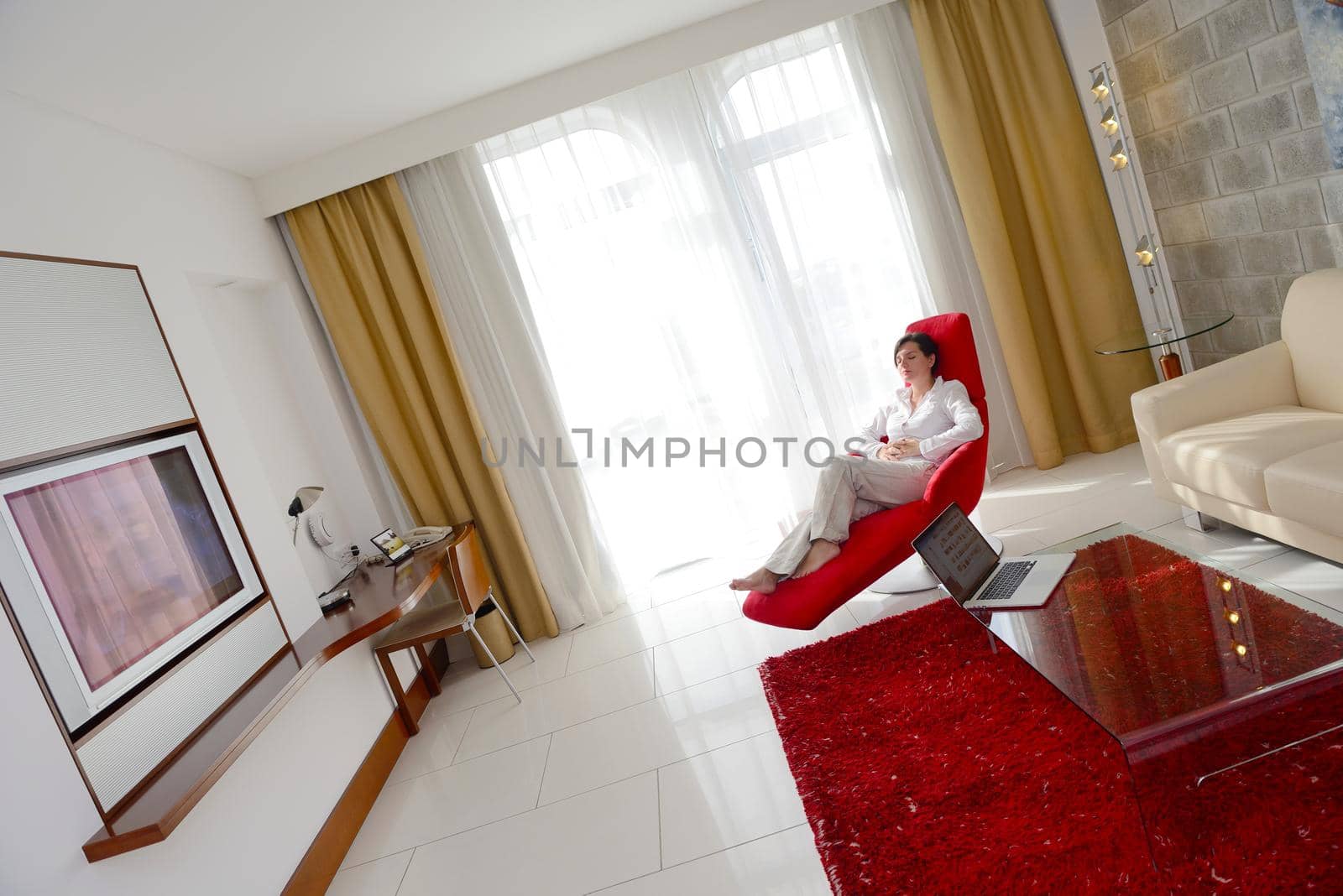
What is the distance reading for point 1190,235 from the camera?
3953 mm

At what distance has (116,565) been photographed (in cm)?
230

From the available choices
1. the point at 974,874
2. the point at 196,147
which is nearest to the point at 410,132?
the point at 196,147

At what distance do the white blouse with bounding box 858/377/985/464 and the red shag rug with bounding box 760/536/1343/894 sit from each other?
0.80m

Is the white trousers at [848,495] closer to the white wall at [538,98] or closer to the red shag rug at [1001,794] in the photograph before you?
the red shag rug at [1001,794]

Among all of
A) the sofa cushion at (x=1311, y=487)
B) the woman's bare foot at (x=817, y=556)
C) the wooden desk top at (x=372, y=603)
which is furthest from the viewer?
the woman's bare foot at (x=817, y=556)

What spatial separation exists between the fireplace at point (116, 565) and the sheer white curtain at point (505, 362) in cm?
157

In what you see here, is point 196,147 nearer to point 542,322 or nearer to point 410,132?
point 410,132

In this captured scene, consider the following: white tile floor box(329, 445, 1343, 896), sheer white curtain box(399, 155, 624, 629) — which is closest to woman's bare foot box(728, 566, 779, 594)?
white tile floor box(329, 445, 1343, 896)

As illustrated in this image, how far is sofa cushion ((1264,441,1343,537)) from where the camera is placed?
2.30 metres

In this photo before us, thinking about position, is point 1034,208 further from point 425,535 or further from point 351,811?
point 351,811

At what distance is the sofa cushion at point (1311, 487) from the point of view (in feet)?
7.56

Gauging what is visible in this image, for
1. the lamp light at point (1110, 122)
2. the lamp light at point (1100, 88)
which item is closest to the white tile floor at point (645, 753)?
the lamp light at point (1110, 122)

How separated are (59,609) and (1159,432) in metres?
3.31

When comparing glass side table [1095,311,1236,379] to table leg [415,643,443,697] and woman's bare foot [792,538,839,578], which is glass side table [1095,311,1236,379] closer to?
woman's bare foot [792,538,839,578]
